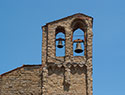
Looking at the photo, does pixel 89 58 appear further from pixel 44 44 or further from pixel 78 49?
pixel 44 44

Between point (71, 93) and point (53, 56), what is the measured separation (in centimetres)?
228

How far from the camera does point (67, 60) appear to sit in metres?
19.5

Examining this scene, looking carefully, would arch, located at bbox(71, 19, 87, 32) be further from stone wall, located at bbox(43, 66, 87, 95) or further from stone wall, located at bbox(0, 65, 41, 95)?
stone wall, located at bbox(0, 65, 41, 95)

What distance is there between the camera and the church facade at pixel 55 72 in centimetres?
1905

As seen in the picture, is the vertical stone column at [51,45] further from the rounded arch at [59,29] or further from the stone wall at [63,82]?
the stone wall at [63,82]

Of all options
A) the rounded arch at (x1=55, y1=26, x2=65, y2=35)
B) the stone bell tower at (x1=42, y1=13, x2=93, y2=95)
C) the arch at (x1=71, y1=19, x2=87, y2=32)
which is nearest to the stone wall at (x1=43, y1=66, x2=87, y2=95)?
the stone bell tower at (x1=42, y1=13, x2=93, y2=95)

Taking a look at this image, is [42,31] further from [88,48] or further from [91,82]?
[91,82]

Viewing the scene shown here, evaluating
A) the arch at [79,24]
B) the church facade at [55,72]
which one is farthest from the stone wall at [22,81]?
the arch at [79,24]

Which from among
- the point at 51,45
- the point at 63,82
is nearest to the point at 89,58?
the point at 63,82

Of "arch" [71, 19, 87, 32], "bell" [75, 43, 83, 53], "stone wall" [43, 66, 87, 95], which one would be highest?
"arch" [71, 19, 87, 32]

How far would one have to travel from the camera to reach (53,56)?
19.7 meters

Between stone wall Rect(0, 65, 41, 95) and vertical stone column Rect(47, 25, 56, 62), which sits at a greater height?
vertical stone column Rect(47, 25, 56, 62)

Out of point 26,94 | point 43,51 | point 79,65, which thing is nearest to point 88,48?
point 79,65

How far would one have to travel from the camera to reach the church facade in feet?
62.5
